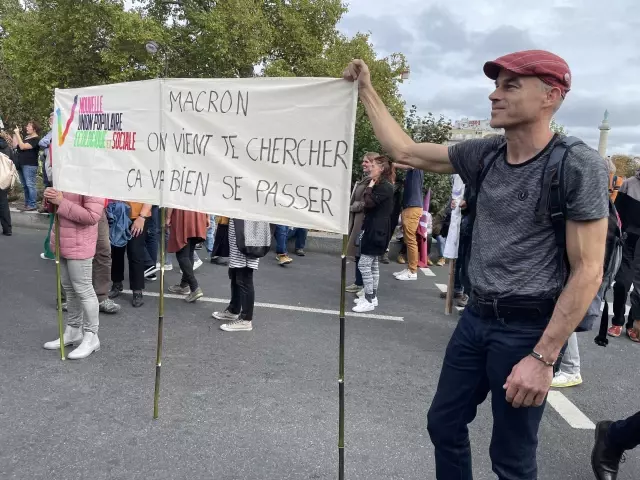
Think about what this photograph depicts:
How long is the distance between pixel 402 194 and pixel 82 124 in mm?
5333

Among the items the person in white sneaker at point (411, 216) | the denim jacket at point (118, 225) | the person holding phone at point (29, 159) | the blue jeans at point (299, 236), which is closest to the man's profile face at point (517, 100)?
the denim jacket at point (118, 225)

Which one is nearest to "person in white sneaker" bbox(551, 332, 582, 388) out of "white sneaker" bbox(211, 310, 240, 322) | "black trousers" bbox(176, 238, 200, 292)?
"white sneaker" bbox(211, 310, 240, 322)

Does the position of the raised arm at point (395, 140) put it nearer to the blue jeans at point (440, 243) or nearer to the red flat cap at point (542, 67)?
the red flat cap at point (542, 67)

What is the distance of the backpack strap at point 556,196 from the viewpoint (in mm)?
1647

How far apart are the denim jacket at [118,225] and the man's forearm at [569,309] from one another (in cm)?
476

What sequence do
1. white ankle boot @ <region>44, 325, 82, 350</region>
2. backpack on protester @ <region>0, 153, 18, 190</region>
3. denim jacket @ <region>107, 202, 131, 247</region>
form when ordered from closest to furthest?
white ankle boot @ <region>44, 325, 82, 350</region> < backpack on protester @ <region>0, 153, 18, 190</region> < denim jacket @ <region>107, 202, 131, 247</region>

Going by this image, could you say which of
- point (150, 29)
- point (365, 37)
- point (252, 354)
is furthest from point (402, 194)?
point (365, 37)

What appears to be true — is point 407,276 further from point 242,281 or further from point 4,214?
point 4,214

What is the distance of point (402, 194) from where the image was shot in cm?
802

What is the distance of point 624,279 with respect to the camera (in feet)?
17.2

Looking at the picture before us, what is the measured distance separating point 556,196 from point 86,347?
11.6 feet

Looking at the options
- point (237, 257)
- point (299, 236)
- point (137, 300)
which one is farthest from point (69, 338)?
point (299, 236)

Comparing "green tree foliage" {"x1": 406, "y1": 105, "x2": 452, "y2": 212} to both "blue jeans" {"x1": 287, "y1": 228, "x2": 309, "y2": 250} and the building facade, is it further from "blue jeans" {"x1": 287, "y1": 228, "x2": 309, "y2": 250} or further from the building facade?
"blue jeans" {"x1": 287, "y1": 228, "x2": 309, "y2": 250}

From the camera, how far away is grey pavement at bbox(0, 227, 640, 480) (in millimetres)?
2691
